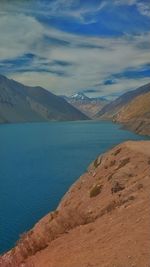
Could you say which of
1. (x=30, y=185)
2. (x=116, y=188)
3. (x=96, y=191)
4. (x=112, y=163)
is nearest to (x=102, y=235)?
(x=116, y=188)

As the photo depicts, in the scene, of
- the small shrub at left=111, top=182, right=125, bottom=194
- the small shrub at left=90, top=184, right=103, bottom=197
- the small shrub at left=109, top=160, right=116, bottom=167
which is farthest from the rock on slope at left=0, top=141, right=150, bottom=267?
the small shrub at left=109, top=160, right=116, bottom=167

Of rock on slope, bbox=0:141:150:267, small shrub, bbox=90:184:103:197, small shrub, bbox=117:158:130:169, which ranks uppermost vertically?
small shrub, bbox=117:158:130:169

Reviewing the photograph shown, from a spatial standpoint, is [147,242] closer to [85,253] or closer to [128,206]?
[85,253]

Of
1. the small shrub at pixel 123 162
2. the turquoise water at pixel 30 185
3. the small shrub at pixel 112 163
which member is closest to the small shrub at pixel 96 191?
the small shrub at pixel 123 162

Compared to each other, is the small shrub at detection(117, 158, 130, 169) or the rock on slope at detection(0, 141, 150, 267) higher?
the small shrub at detection(117, 158, 130, 169)

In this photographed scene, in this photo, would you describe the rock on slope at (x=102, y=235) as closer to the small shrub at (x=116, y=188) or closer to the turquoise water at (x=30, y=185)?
the small shrub at (x=116, y=188)

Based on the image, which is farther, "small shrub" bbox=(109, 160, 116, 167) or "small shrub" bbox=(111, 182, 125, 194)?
"small shrub" bbox=(109, 160, 116, 167)

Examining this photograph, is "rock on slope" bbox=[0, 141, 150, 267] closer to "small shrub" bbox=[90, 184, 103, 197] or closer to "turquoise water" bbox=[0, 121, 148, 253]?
"small shrub" bbox=[90, 184, 103, 197]

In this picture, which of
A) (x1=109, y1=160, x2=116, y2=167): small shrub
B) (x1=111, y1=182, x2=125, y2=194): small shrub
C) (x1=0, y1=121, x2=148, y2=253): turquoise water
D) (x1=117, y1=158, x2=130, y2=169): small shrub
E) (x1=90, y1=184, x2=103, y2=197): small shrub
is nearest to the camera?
(x1=111, y1=182, x2=125, y2=194): small shrub

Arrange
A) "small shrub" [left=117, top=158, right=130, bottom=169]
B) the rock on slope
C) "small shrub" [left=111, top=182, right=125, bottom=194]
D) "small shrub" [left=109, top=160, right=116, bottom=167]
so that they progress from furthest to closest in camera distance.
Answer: "small shrub" [left=109, top=160, right=116, bottom=167]
"small shrub" [left=117, top=158, right=130, bottom=169]
"small shrub" [left=111, top=182, right=125, bottom=194]
the rock on slope
